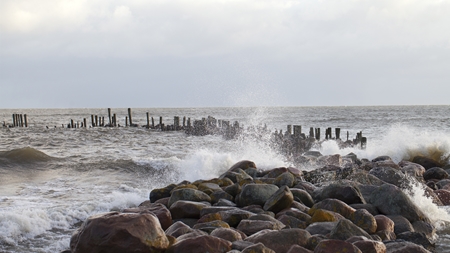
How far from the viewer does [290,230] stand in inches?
195

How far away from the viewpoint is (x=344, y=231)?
16.6ft

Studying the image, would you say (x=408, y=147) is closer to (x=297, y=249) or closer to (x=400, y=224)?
(x=400, y=224)

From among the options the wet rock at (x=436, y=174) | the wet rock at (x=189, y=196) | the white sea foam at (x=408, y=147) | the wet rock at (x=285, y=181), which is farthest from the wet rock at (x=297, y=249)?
the white sea foam at (x=408, y=147)

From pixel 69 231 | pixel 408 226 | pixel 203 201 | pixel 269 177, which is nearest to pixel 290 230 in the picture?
pixel 408 226

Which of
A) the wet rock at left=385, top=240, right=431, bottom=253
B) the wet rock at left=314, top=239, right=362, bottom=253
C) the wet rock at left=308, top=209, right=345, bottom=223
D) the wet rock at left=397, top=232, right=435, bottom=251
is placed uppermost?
the wet rock at left=314, top=239, right=362, bottom=253

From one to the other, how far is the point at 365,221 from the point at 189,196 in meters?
2.88

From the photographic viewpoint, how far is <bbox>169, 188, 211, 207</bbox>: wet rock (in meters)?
7.39

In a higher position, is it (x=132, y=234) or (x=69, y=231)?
(x=132, y=234)

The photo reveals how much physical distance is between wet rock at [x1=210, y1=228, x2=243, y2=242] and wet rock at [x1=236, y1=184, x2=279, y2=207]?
6.54 feet

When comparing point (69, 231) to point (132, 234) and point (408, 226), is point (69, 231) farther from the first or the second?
point (408, 226)

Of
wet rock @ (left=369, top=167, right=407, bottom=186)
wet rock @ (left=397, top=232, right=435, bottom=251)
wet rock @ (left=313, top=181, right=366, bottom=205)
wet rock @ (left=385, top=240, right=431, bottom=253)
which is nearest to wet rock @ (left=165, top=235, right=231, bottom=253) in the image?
wet rock @ (left=385, top=240, right=431, bottom=253)

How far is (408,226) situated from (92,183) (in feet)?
25.9

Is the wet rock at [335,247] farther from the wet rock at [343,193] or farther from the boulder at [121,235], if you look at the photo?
the wet rock at [343,193]

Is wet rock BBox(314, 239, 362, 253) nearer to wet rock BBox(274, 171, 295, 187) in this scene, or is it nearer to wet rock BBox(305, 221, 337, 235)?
wet rock BBox(305, 221, 337, 235)
